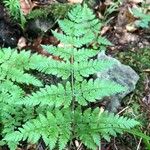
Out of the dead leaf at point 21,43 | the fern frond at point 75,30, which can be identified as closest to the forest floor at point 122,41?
the dead leaf at point 21,43

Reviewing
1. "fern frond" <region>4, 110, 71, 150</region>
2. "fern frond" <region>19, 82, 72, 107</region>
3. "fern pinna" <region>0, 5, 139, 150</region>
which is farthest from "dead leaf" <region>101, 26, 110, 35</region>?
"fern frond" <region>4, 110, 71, 150</region>

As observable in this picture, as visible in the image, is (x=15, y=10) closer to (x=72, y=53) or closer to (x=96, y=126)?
(x=72, y=53)

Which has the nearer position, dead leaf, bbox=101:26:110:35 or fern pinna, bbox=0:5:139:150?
fern pinna, bbox=0:5:139:150

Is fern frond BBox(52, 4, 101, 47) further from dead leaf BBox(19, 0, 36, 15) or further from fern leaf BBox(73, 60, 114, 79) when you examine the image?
dead leaf BBox(19, 0, 36, 15)

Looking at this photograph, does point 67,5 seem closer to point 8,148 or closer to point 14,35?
point 14,35

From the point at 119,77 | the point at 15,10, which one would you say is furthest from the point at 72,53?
the point at 15,10

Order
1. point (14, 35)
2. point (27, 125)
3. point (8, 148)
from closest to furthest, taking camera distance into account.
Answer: point (27, 125) → point (8, 148) → point (14, 35)

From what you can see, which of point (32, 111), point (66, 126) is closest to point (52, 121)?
point (66, 126)
